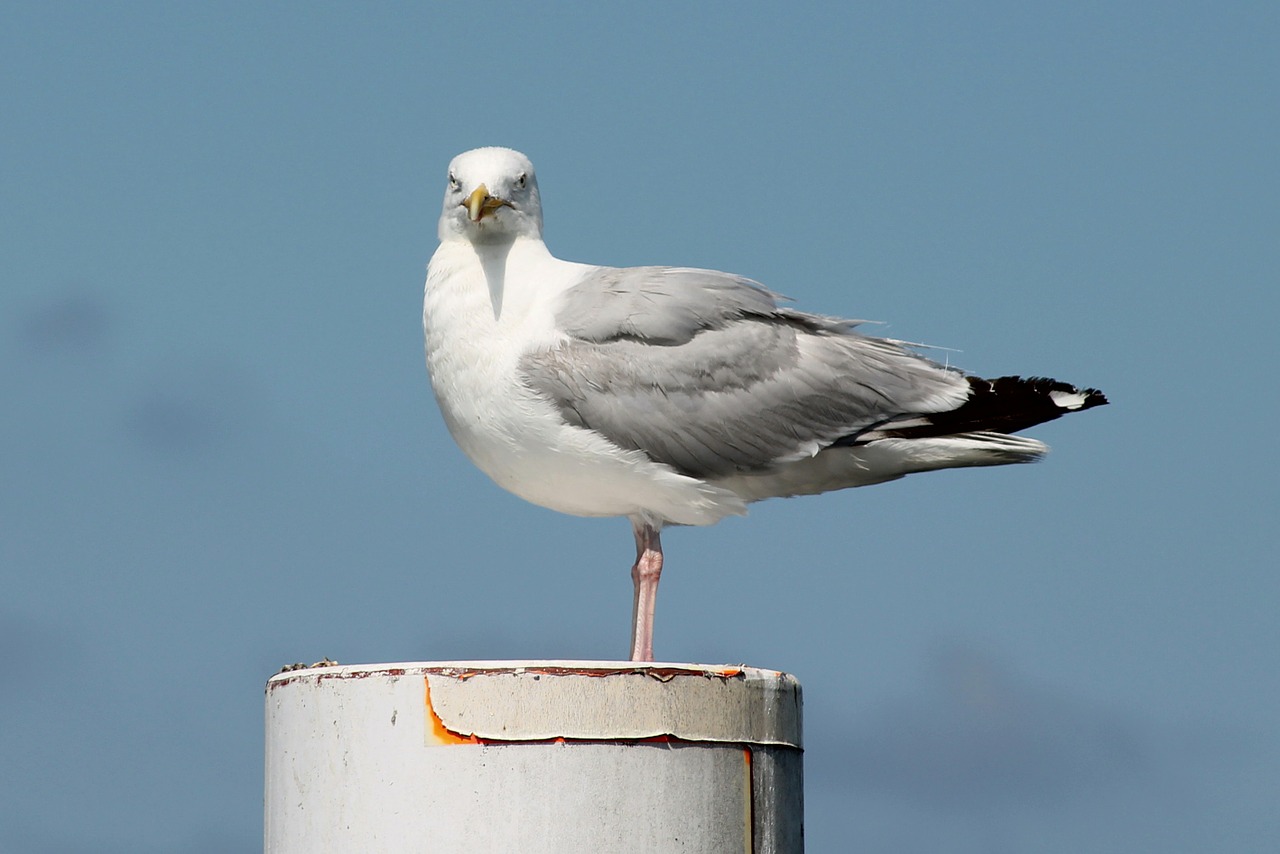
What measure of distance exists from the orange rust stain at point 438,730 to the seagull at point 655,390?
2537mm

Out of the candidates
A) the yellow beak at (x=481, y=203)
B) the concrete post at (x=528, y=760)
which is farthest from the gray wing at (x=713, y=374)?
the concrete post at (x=528, y=760)

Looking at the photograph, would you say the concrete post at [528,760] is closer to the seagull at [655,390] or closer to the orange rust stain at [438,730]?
the orange rust stain at [438,730]

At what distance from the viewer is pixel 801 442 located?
9594 millimetres

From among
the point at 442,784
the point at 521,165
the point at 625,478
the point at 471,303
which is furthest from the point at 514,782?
the point at 521,165

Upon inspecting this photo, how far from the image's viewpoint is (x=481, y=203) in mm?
9203

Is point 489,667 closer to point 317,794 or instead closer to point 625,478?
point 317,794

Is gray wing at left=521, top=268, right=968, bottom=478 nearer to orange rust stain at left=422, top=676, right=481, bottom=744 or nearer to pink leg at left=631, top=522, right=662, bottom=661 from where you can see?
pink leg at left=631, top=522, right=662, bottom=661

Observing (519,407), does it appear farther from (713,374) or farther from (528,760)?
(528,760)

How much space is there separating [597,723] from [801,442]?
341cm

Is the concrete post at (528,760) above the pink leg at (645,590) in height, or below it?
below

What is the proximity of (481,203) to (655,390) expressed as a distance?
1.42 metres

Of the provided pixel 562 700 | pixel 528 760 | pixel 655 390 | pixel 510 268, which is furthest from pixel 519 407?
pixel 528 760

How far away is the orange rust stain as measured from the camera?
257 inches

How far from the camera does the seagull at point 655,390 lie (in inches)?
357
